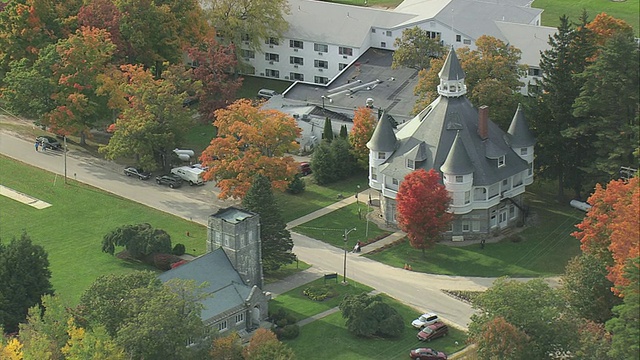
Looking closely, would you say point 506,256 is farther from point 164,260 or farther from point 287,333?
point 164,260

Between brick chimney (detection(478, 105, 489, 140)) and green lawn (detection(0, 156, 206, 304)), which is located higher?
brick chimney (detection(478, 105, 489, 140))

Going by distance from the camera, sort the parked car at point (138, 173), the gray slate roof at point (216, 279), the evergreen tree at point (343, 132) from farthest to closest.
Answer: the evergreen tree at point (343, 132), the parked car at point (138, 173), the gray slate roof at point (216, 279)

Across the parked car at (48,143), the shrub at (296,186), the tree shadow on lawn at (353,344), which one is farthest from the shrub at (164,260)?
the parked car at (48,143)

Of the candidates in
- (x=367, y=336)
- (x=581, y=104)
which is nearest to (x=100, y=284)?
(x=367, y=336)

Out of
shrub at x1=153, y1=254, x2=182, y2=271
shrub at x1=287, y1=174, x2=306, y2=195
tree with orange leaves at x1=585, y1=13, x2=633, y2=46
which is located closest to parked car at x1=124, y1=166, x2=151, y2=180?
shrub at x1=287, y1=174, x2=306, y2=195

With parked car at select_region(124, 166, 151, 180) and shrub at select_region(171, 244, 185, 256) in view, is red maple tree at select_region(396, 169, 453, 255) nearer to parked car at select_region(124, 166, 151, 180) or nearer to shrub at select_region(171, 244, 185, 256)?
shrub at select_region(171, 244, 185, 256)

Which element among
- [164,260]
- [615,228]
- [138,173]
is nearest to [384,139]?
[164,260]

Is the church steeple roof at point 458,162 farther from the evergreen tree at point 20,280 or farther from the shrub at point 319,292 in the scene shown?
the evergreen tree at point 20,280
